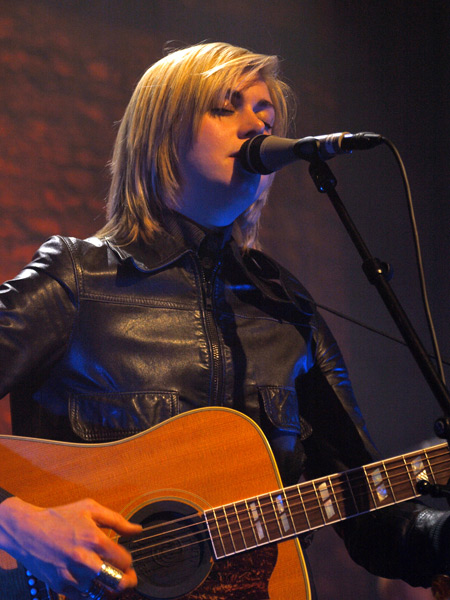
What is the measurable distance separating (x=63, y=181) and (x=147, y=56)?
663mm

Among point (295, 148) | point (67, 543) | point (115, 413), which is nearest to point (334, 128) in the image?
point (295, 148)

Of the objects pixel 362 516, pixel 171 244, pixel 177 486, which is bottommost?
pixel 362 516

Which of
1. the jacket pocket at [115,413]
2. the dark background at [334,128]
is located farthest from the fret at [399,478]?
the dark background at [334,128]

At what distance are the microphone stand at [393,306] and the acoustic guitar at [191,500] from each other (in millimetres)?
411

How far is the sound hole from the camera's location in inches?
48.0

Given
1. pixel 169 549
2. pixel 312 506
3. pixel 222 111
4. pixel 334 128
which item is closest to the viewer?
pixel 169 549

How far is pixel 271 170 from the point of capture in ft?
4.75

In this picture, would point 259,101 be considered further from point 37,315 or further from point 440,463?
point 440,463

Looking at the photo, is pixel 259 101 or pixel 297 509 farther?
pixel 259 101

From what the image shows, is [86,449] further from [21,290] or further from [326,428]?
[326,428]

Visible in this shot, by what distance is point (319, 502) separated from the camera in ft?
4.52

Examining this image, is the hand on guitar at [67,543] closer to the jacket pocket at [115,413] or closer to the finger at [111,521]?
the finger at [111,521]

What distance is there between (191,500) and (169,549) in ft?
0.36

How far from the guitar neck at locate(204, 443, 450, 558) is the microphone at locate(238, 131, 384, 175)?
0.75 metres
